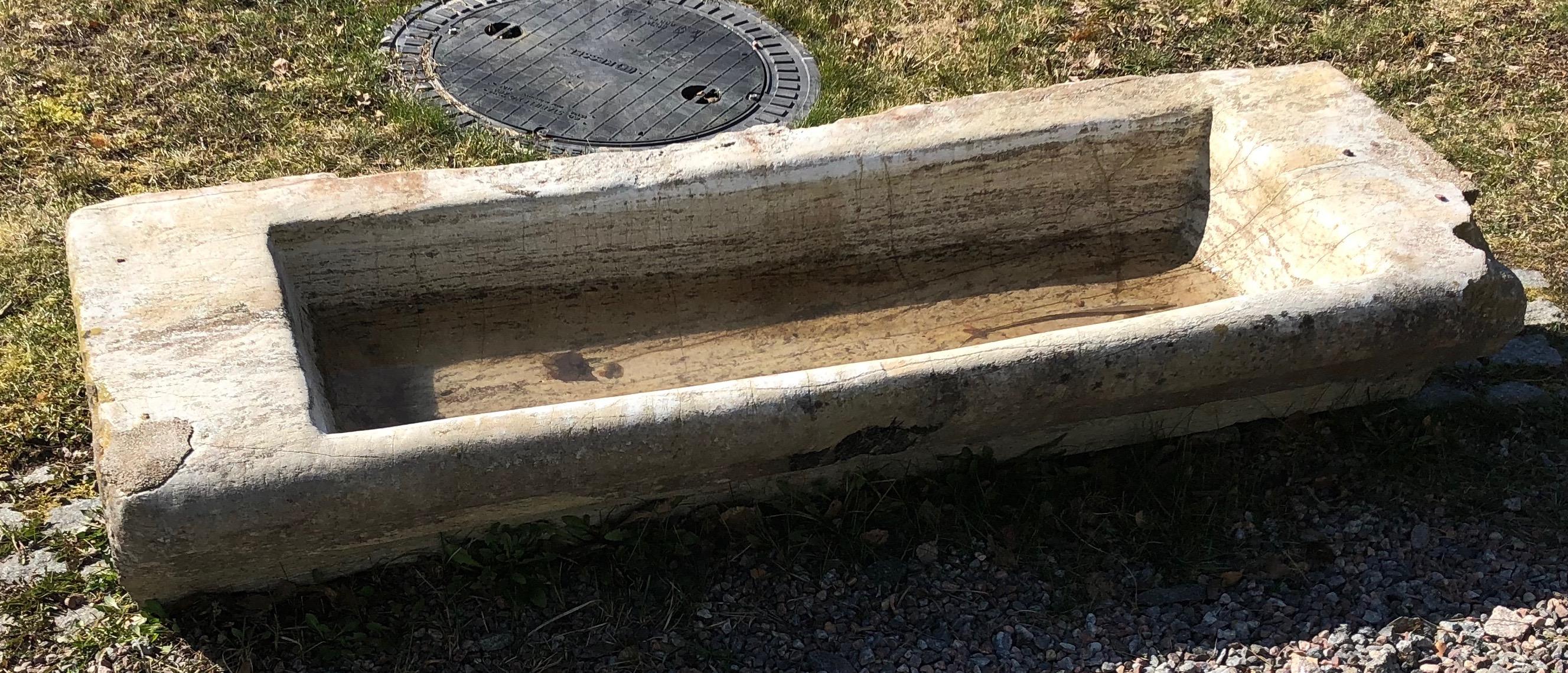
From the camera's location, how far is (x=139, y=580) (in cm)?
283

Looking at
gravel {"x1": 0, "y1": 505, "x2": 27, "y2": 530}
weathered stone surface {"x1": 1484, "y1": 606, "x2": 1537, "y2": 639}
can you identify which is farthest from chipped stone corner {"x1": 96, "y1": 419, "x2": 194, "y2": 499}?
weathered stone surface {"x1": 1484, "y1": 606, "x2": 1537, "y2": 639}

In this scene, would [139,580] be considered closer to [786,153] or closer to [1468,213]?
[786,153]

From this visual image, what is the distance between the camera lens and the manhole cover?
4.76 metres

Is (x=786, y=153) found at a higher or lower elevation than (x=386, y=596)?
higher

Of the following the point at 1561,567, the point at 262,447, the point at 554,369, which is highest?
the point at 262,447

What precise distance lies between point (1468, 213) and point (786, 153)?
1.84m

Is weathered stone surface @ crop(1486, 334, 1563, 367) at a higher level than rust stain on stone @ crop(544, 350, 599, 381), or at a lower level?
lower

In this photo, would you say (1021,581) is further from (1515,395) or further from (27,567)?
(27,567)

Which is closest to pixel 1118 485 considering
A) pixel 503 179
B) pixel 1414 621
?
pixel 1414 621

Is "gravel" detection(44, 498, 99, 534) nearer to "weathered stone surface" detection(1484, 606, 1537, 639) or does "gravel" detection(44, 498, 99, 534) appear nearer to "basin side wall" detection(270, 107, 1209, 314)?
"basin side wall" detection(270, 107, 1209, 314)

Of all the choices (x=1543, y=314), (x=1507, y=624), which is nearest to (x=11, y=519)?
(x=1507, y=624)

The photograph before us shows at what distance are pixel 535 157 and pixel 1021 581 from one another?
7.89ft

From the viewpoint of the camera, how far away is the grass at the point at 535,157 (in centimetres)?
311

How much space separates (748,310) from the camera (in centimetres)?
382
